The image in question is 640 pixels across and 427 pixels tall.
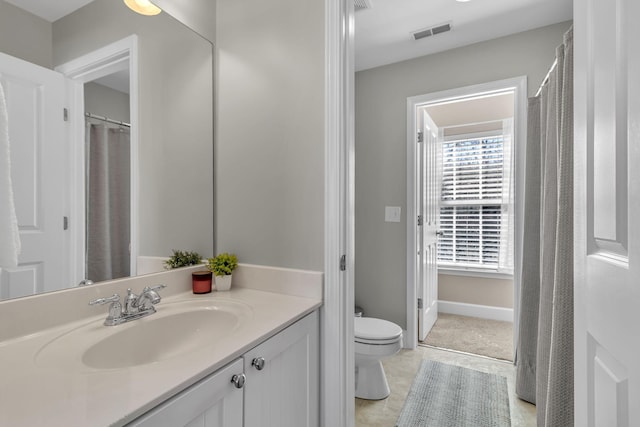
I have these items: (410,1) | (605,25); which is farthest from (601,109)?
(410,1)

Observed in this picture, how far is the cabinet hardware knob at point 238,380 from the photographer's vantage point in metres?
0.78

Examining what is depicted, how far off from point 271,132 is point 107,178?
66 cm

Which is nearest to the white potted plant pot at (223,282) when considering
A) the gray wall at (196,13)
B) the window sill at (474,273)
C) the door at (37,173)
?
the door at (37,173)

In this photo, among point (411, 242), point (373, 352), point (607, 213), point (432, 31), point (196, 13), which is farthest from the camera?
point (411, 242)

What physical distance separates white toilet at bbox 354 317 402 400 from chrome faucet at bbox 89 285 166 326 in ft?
3.82

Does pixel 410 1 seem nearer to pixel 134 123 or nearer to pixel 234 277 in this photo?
pixel 134 123

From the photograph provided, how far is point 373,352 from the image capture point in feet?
5.83

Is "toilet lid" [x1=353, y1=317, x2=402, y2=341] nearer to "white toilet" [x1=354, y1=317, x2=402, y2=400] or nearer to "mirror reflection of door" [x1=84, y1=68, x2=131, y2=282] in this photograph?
"white toilet" [x1=354, y1=317, x2=402, y2=400]

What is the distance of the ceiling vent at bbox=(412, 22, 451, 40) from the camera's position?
2.17 m

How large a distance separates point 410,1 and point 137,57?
1.63 metres

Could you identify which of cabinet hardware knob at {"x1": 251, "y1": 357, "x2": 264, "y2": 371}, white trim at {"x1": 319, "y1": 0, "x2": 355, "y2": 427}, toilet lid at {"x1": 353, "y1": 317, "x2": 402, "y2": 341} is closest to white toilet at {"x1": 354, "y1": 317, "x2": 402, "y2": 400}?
toilet lid at {"x1": 353, "y1": 317, "x2": 402, "y2": 341}

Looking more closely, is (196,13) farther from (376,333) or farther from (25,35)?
(376,333)

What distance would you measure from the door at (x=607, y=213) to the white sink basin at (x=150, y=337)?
34.0 inches

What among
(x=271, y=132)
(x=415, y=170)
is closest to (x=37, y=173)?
(x=271, y=132)
